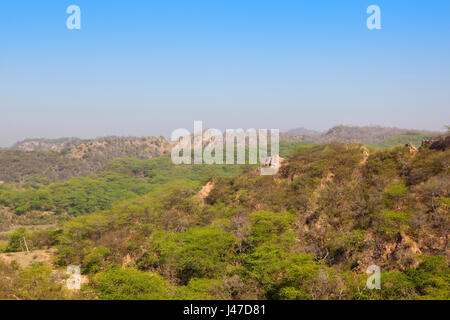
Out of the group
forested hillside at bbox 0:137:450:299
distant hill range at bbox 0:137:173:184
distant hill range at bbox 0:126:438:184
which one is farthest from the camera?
distant hill range at bbox 0:126:438:184

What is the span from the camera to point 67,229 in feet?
115

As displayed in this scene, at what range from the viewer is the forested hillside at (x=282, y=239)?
17.2 metres

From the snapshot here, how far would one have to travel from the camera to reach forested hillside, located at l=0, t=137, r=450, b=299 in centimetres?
1719

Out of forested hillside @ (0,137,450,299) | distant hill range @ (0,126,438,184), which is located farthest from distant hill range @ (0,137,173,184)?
forested hillside @ (0,137,450,299)

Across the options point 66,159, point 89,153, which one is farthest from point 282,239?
point 89,153

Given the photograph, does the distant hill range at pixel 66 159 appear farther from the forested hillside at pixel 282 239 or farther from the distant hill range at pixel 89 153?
the forested hillside at pixel 282 239

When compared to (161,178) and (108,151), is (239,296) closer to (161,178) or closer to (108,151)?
(161,178)

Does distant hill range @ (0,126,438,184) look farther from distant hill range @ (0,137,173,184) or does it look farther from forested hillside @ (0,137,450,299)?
forested hillside @ (0,137,450,299)

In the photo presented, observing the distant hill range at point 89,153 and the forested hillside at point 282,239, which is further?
the distant hill range at point 89,153

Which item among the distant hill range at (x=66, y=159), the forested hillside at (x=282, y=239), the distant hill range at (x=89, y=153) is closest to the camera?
the forested hillside at (x=282, y=239)

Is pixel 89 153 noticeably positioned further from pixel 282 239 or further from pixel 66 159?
pixel 282 239

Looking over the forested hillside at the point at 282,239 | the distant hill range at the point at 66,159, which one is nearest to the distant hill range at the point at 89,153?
the distant hill range at the point at 66,159

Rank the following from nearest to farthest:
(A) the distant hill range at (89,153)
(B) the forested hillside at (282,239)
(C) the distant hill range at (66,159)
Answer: (B) the forested hillside at (282,239) < (C) the distant hill range at (66,159) < (A) the distant hill range at (89,153)

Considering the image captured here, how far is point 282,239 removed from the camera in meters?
23.1
